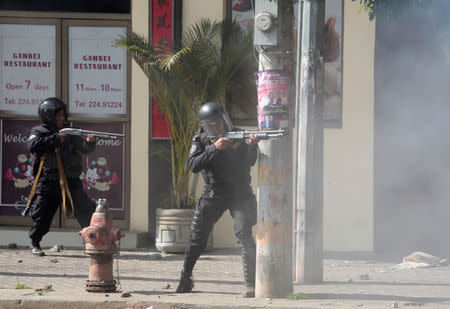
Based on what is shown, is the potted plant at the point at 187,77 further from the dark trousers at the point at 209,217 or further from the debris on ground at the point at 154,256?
the dark trousers at the point at 209,217

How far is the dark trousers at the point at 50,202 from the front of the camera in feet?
31.5

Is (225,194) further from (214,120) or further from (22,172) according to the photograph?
(22,172)

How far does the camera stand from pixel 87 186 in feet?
37.7

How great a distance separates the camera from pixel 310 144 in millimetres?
8094

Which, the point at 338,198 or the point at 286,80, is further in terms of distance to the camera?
the point at 338,198

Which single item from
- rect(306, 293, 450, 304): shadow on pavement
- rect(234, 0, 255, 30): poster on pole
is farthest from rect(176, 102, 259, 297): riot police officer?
rect(234, 0, 255, 30): poster on pole

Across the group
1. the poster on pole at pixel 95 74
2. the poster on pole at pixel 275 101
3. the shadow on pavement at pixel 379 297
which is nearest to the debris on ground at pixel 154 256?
the poster on pole at pixel 95 74

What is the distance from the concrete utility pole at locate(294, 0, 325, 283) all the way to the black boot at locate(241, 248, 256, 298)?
1.10 metres

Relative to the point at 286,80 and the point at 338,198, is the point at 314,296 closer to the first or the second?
the point at 286,80

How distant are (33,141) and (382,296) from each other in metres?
4.38

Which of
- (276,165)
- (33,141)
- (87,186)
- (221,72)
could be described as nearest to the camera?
(276,165)

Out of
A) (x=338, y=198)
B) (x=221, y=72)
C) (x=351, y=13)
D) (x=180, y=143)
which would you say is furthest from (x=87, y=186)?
(x=351, y=13)

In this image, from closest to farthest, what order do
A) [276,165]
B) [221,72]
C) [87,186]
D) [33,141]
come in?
[276,165]
[33,141]
[221,72]
[87,186]

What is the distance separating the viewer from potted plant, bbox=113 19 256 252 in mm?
10281
